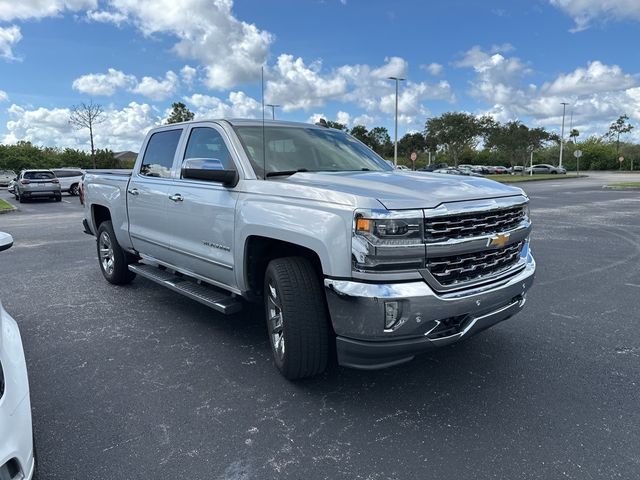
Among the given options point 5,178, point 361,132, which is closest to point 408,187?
point 5,178

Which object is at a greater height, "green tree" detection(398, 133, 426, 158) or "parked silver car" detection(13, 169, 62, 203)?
"green tree" detection(398, 133, 426, 158)

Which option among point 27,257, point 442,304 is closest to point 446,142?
point 27,257

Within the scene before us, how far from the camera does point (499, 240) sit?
3338 mm

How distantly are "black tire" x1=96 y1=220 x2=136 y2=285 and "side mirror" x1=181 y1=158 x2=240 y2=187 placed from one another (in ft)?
8.82

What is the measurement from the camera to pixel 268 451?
279 cm

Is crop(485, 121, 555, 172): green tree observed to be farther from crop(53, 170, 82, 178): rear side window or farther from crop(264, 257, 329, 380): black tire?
crop(264, 257, 329, 380): black tire

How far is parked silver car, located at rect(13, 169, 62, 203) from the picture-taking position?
22.5 m

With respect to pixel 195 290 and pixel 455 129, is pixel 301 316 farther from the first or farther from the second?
pixel 455 129

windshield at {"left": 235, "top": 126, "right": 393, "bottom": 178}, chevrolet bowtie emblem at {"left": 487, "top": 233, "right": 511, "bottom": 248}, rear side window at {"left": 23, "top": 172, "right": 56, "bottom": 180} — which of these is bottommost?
chevrolet bowtie emblem at {"left": 487, "top": 233, "right": 511, "bottom": 248}

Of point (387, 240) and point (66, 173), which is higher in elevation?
point (66, 173)

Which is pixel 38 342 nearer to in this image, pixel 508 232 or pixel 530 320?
pixel 508 232

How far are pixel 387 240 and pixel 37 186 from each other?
942 inches

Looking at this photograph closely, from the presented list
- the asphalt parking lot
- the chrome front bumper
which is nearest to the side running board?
the asphalt parking lot

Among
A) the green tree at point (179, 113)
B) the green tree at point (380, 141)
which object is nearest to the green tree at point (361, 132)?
the green tree at point (380, 141)
